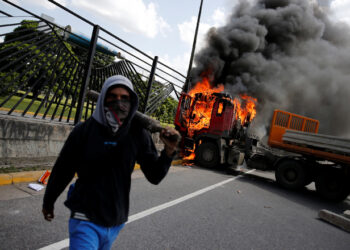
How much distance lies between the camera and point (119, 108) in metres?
1.77

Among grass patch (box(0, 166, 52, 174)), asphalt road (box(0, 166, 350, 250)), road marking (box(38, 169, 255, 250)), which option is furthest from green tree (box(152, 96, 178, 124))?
grass patch (box(0, 166, 52, 174))

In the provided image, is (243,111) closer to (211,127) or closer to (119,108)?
(211,127)

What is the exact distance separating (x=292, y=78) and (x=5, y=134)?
19743 millimetres

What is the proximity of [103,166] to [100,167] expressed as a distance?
0.06 ft

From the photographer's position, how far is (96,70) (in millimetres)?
7141

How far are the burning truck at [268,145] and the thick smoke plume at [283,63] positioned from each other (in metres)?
5.40

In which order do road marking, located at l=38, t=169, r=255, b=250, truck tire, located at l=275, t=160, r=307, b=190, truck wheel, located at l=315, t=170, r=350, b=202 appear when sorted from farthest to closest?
truck tire, located at l=275, t=160, r=307, b=190
truck wheel, located at l=315, t=170, r=350, b=202
road marking, located at l=38, t=169, r=255, b=250

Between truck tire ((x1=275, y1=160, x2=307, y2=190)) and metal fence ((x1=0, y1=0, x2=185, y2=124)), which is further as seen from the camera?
truck tire ((x1=275, y1=160, x2=307, y2=190))

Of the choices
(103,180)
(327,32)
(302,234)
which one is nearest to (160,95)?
(302,234)

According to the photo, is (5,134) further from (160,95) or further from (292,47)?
(292,47)

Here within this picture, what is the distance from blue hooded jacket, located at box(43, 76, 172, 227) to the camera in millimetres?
1629

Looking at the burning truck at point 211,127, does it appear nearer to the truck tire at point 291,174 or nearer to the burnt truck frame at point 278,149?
the burnt truck frame at point 278,149

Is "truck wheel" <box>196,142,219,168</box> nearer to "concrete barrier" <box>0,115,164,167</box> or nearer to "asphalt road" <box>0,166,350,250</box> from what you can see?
"asphalt road" <box>0,166,350,250</box>

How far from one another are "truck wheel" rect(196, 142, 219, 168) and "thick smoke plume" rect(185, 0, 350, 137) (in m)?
6.50
